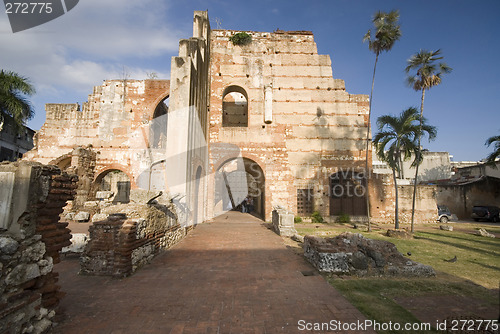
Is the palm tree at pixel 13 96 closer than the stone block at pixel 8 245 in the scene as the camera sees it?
No

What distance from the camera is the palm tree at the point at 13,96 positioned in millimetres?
15984

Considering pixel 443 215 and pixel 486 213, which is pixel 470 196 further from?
pixel 443 215

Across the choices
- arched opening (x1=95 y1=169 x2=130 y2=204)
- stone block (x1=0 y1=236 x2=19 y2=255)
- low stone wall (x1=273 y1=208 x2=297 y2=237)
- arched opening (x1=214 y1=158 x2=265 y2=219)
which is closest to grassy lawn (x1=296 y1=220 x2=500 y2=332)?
low stone wall (x1=273 y1=208 x2=297 y2=237)

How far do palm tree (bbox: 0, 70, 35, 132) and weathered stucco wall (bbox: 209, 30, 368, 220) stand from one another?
1307 cm

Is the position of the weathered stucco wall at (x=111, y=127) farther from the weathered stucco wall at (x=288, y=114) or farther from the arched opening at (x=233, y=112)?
the arched opening at (x=233, y=112)

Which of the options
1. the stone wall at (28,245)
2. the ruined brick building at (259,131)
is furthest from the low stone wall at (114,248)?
the ruined brick building at (259,131)

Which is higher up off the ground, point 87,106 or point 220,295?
point 87,106

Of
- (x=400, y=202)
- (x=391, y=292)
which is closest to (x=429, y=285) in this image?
(x=391, y=292)

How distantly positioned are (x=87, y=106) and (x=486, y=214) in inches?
1384

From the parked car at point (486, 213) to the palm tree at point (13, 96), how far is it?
3769 centimetres

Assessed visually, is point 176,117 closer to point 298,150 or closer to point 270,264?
point 270,264

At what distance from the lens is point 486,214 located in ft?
69.3

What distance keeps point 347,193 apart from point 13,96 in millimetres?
24194

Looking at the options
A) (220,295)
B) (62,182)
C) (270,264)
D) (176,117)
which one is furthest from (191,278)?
(176,117)
